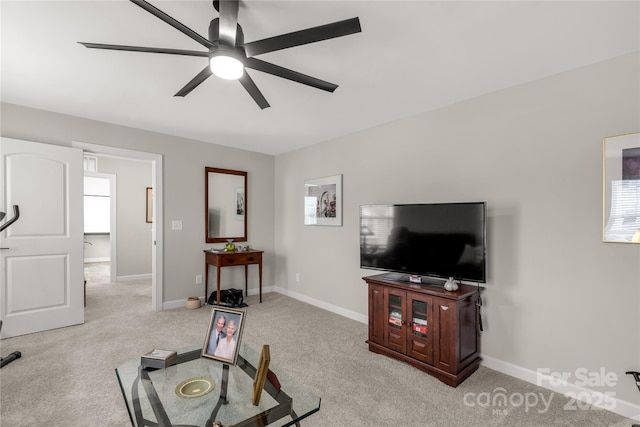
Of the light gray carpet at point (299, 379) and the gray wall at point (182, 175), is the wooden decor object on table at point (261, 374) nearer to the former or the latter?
the light gray carpet at point (299, 379)

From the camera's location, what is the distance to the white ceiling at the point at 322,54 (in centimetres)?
165

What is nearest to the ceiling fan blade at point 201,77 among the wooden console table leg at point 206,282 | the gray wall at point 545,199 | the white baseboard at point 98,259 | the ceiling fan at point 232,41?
the ceiling fan at point 232,41

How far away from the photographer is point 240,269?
4.73 m

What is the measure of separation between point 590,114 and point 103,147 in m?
4.74

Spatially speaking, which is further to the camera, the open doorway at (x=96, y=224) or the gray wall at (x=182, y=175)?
the open doorway at (x=96, y=224)

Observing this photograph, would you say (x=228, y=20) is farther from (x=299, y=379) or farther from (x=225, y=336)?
(x=299, y=379)

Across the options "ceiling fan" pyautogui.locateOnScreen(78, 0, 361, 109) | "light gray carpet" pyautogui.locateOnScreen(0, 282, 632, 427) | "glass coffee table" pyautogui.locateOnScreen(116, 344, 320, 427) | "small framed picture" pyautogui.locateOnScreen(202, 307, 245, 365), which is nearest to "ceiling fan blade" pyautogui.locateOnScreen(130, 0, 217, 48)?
"ceiling fan" pyautogui.locateOnScreen(78, 0, 361, 109)

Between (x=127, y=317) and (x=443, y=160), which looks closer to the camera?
(x=443, y=160)

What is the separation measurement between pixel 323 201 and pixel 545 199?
2.55 meters

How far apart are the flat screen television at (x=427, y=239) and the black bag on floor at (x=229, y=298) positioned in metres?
2.04

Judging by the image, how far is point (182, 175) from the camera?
4.21 meters

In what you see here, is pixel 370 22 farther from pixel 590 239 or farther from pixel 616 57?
pixel 590 239

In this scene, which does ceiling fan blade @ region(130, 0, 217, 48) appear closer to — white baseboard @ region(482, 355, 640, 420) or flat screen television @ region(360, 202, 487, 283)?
flat screen television @ region(360, 202, 487, 283)

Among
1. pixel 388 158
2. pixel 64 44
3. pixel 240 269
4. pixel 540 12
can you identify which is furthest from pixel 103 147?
pixel 540 12
